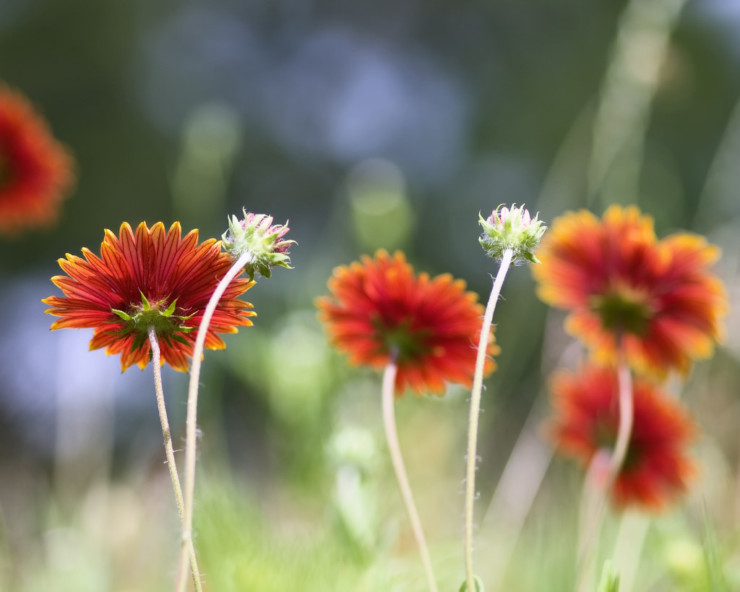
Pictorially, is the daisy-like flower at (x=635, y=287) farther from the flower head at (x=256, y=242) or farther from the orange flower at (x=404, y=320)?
the flower head at (x=256, y=242)

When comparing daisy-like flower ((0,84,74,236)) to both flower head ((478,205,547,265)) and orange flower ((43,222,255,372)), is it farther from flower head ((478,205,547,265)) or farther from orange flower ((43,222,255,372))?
flower head ((478,205,547,265))

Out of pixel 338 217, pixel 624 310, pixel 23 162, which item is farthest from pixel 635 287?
pixel 338 217

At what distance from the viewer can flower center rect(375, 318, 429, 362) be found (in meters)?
0.42

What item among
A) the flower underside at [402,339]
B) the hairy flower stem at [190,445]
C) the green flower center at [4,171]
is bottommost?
the hairy flower stem at [190,445]

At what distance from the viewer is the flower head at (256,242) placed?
0.26 metres

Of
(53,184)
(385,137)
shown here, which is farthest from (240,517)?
(385,137)

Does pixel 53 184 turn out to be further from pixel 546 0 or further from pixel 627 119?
pixel 546 0

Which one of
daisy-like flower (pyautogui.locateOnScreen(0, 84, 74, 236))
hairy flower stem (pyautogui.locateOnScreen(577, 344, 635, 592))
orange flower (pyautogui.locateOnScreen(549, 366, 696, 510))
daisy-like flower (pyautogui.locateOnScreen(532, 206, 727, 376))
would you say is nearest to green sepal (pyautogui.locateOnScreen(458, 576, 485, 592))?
hairy flower stem (pyautogui.locateOnScreen(577, 344, 635, 592))

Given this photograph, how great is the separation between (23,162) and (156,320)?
0.68 metres

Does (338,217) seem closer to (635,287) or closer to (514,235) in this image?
(635,287)

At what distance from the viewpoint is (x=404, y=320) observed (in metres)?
0.42

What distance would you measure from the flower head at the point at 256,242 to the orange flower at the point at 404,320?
0.40 feet

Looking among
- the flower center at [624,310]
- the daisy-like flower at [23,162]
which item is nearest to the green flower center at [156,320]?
the flower center at [624,310]

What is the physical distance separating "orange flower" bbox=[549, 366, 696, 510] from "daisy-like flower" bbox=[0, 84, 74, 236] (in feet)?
2.11
